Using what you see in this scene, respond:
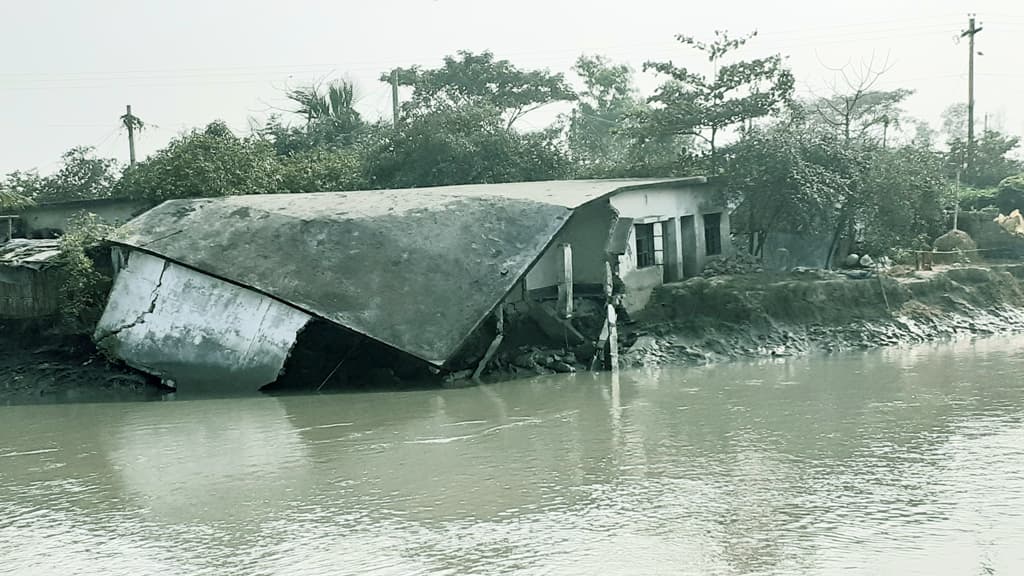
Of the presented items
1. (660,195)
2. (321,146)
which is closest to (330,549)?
(660,195)

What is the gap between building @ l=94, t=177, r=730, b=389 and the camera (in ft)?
52.2

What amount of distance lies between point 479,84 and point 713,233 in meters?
14.9

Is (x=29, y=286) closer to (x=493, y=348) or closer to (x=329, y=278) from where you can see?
(x=329, y=278)

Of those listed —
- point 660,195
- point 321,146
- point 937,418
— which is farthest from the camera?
point 321,146

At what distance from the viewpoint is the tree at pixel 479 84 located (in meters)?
35.8

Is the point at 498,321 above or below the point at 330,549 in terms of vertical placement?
above

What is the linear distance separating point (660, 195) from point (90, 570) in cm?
1471

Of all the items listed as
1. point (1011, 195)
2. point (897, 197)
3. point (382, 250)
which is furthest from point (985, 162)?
point (382, 250)

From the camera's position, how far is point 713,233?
23.6 m

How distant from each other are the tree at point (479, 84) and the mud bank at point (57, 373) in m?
18.1

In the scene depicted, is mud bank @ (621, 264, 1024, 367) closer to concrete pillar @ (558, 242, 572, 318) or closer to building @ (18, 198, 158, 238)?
concrete pillar @ (558, 242, 572, 318)

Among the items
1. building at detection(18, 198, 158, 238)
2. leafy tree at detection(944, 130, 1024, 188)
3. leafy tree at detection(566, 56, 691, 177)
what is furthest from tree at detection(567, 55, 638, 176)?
building at detection(18, 198, 158, 238)

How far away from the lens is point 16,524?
10062mm

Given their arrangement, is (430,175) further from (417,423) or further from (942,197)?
(417,423)
